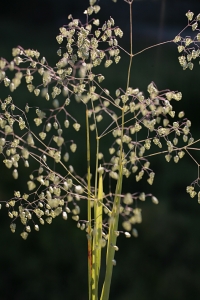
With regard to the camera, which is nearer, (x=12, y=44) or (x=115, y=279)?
(x=115, y=279)

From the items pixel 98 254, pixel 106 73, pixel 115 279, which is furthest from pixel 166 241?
pixel 98 254

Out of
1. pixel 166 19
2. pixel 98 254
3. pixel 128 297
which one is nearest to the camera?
pixel 98 254

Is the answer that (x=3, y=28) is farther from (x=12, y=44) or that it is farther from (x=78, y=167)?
(x=78, y=167)

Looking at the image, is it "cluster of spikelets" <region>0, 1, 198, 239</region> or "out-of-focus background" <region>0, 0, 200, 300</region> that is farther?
"out-of-focus background" <region>0, 0, 200, 300</region>

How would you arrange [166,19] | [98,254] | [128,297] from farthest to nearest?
[166,19], [128,297], [98,254]

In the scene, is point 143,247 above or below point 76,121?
below

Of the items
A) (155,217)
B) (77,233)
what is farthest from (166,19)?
(77,233)

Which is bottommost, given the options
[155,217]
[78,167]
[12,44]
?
[155,217]

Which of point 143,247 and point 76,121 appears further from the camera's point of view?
point 143,247

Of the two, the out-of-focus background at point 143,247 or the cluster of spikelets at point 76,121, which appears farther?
the out-of-focus background at point 143,247

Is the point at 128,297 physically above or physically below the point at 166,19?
below
